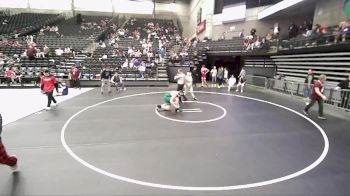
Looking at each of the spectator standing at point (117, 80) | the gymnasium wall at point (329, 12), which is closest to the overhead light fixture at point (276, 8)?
the gymnasium wall at point (329, 12)

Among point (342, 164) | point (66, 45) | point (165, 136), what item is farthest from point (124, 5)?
point (342, 164)

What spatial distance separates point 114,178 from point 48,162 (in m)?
1.85

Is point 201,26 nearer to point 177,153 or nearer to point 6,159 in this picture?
point 177,153

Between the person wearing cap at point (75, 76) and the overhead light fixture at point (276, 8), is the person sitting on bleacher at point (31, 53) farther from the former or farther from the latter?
the overhead light fixture at point (276, 8)

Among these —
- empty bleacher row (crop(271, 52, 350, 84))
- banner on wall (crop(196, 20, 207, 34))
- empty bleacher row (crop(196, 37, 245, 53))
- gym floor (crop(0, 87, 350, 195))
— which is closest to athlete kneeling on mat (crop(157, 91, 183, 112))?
gym floor (crop(0, 87, 350, 195))

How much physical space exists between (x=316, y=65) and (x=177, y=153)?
1381 cm

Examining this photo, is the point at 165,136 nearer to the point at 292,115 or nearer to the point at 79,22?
the point at 292,115

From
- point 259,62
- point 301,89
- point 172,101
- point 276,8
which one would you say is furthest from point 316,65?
point 172,101

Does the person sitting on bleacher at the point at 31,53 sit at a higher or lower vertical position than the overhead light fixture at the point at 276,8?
lower

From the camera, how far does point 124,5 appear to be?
40.9 metres

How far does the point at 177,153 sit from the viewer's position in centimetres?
588

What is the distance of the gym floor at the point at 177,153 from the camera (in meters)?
4.40

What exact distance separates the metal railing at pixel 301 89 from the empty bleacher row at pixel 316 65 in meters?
1.33

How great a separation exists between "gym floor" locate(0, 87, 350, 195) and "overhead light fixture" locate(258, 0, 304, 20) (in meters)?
13.7
